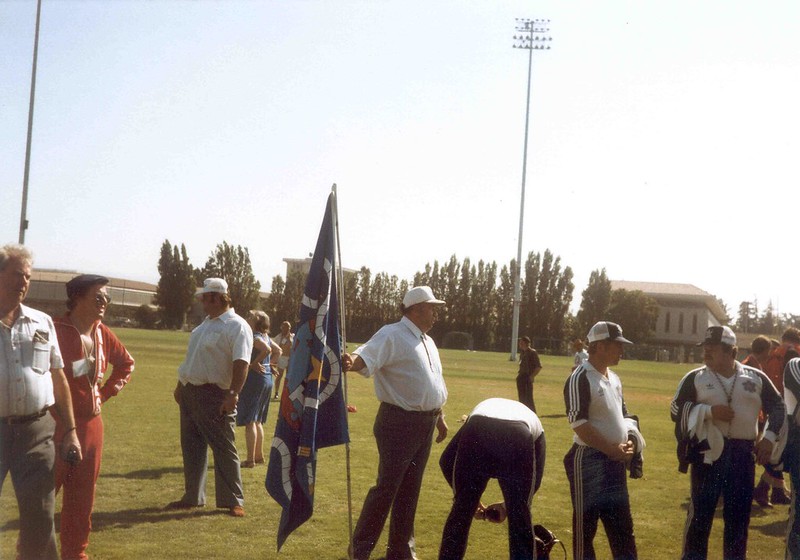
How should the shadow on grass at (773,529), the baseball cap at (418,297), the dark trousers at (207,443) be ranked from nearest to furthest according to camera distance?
1. the baseball cap at (418,297)
2. the dark trousers at (207,443)
3. the shadow on grass at (773,529)

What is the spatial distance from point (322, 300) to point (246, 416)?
15.8 ft

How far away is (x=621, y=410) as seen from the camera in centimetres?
571

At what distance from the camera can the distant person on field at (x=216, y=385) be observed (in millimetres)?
7875

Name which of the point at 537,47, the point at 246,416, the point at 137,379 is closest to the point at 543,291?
the point at 537,47

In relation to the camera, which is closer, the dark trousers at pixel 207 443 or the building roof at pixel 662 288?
the dark trousers at pixel 207 443

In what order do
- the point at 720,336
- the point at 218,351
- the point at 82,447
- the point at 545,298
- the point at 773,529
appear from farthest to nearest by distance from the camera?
the point at 545,298, the point at 773,529, the point at 218,351, the point at 720,336, the point at 82,447

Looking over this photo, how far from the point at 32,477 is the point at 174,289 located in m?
→ 107

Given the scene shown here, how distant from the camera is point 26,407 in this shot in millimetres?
4688

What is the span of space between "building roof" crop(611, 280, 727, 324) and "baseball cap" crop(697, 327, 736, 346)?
403 ft

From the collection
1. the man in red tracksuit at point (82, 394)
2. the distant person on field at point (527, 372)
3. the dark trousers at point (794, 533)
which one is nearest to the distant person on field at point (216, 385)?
the man in red tracksuit at point (82, 394)

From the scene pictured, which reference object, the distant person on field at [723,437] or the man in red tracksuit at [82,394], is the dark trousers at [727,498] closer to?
the distant person on field at [723,437]

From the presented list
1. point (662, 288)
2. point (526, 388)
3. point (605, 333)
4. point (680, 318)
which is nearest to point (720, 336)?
point (605, 333)

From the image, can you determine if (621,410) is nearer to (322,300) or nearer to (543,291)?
(322,300)

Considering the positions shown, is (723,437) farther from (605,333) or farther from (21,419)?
(21,419)
